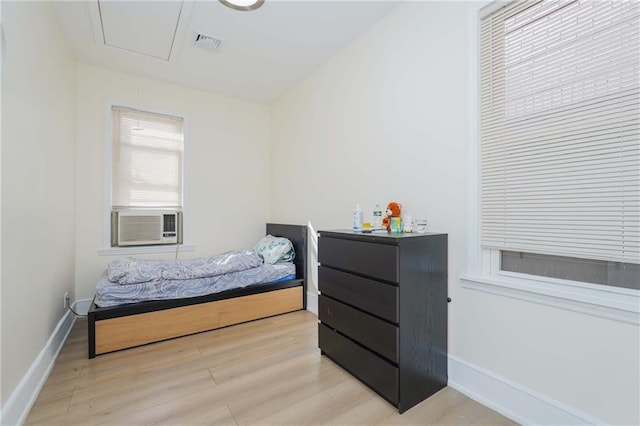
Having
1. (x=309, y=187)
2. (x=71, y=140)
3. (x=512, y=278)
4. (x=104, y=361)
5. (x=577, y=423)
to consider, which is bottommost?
(x=104, y=361)

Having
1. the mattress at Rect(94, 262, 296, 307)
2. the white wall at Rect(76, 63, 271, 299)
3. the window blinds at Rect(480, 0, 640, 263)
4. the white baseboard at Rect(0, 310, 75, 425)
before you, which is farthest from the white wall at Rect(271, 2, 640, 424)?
the white baseboard at Rect(0, 310, 75, 425)

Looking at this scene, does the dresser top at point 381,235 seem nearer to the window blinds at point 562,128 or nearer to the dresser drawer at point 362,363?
the window blinds at point 562,128

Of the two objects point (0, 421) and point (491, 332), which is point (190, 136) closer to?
point (0, 421)

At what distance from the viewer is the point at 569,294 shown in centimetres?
132

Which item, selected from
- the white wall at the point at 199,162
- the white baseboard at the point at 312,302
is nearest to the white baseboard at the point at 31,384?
the white wall at the point at 199,162

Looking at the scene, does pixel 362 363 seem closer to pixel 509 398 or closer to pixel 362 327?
pixel 362 327

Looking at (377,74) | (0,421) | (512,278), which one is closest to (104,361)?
Result: (0,421)

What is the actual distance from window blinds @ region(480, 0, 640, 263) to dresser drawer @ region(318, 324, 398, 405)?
0.95 m

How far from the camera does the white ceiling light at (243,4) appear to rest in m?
1.94

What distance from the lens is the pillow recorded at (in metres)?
3.19

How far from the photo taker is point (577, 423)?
4.23ft

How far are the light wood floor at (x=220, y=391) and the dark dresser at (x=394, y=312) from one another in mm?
113

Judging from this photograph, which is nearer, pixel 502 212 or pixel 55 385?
pixel 502 212

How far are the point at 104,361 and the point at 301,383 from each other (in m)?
1.47
